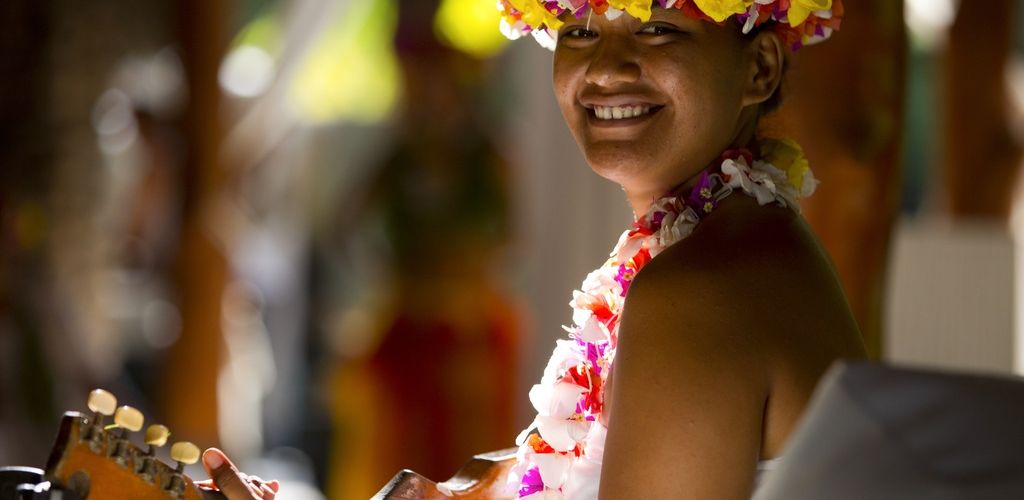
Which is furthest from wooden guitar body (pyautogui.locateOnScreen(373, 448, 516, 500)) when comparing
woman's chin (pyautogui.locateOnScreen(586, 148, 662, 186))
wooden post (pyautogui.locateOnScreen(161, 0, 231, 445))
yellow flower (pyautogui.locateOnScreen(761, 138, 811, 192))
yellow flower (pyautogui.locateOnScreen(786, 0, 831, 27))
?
wooden post (pyautogui.locateOnScreen(161, 0, 231, 445))

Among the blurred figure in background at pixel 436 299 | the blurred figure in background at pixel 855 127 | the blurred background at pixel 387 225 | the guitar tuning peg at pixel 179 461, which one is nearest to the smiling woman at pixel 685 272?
the guitar tuning peg at pixel 179 461

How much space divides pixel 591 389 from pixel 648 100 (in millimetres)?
472

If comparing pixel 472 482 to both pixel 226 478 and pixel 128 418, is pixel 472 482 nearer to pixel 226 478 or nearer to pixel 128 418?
pixel 226 478

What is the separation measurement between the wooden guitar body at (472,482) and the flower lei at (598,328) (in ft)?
0.30

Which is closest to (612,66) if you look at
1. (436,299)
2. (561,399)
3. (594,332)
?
(594,332)

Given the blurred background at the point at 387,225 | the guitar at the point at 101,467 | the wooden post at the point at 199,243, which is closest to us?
the guitar at the point at 101,467

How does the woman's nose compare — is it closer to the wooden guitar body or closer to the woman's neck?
the woman's neck

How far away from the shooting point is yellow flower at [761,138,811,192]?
2.52 m

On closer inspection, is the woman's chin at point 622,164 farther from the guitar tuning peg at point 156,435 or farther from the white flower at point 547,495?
the guitar tuning peg at point 156,435

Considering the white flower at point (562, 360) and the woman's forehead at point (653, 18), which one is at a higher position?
the woman's forehead at point (653, 18)

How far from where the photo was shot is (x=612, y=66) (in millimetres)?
2400

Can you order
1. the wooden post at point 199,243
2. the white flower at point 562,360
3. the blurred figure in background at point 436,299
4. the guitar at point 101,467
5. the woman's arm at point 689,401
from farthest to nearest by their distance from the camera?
the wooden post at point 199,243
the blurred figure in background at point 436,299
the white flower at point 562,360
the guitar at point 101,467
the woman's arm at point 689,401

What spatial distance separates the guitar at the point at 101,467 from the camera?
2.17 meters

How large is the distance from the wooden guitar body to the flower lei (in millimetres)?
91
